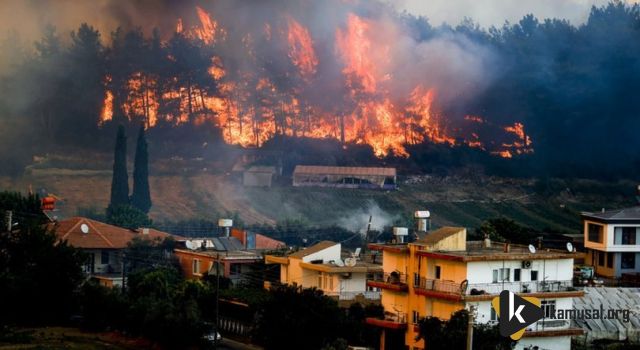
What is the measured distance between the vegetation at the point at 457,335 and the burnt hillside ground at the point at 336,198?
4529 centimetres

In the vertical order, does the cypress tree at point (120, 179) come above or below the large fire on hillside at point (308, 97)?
below

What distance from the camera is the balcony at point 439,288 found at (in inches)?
1905

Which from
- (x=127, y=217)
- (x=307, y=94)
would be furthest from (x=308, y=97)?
(x=127, y=217)

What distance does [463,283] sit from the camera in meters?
48.3

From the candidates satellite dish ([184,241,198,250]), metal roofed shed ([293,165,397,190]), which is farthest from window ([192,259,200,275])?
metal roofed shed ([293,165,397,190])

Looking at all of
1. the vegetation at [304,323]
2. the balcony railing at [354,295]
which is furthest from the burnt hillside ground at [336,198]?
the vegetation at [304,323]

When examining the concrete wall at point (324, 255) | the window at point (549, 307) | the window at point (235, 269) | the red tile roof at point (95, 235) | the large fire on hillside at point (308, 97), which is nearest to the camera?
the window at point (549, 307)

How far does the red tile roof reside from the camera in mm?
73500

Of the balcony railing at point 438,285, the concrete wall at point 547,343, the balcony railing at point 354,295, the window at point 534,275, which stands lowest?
the concrete wall at point 547,343

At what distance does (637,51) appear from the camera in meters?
126

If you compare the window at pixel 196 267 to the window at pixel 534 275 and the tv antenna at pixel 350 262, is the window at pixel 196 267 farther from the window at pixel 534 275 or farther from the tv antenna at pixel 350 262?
the window at pixel 534 275

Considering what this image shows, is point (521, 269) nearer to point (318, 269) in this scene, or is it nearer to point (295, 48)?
point (318, 269)

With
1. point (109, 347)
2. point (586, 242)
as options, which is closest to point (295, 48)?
point (586, 242)

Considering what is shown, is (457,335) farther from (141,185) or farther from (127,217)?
(141,185)
